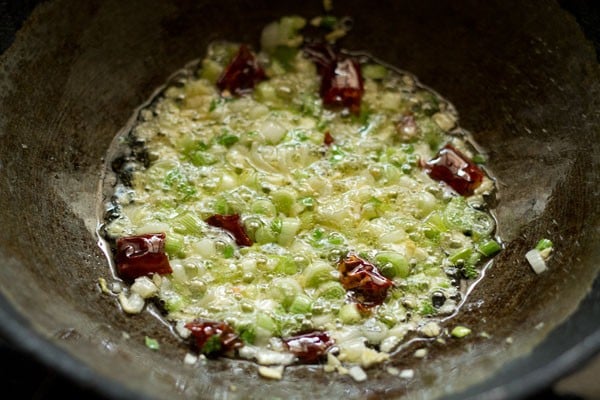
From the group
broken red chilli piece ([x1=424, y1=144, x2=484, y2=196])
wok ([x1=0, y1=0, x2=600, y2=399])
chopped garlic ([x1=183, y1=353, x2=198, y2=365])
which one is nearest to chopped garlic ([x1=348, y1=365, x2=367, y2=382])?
wok ([x1=0, y1=0, x2=600, y2=399])

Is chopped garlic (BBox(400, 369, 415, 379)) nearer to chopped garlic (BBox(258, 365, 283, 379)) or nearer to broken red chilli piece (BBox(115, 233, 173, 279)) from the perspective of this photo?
chopped garlic (BBox(258, 365, 283, 379))

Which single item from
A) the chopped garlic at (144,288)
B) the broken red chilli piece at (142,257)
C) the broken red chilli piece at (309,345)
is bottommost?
the chopped garlic at (144,288)

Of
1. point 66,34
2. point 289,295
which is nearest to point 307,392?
point 289,295

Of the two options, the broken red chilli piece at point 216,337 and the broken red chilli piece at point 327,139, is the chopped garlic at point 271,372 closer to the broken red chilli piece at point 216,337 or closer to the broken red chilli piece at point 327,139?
the broken red chilli piece at point 216,337

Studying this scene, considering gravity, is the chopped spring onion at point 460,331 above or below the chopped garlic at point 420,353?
above

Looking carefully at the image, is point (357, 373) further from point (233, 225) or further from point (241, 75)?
point (241, 75)

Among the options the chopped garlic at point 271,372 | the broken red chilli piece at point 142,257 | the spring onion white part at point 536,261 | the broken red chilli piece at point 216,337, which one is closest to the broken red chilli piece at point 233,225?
the broken red chilli piece at point 142,257
